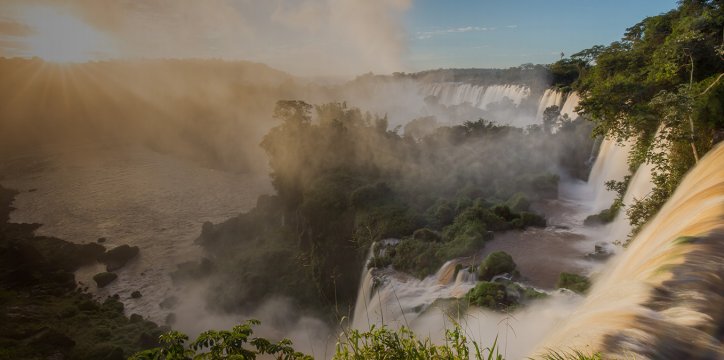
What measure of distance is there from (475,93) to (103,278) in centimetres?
5519

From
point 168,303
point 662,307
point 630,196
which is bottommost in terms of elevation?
point 168,303

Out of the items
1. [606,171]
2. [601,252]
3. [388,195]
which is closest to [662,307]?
[601,252]

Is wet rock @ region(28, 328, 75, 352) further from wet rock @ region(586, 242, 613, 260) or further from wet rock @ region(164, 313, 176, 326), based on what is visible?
wet rock @ region(586, 242, 613, 260)

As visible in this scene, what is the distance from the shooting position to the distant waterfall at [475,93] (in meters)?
48.9

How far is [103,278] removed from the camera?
29672 mm

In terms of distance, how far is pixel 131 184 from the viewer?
52625 mm

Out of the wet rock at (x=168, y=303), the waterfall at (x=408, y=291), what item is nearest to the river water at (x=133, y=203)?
the wet rock at (x=168, y=303)

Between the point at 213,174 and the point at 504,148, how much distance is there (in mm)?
46328

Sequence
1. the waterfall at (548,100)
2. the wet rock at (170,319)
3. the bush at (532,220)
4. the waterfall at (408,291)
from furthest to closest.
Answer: the waterfall at (548,100) < the wet rock at (170,319) < the bush at (532,220) < the waterfall at (408,291)

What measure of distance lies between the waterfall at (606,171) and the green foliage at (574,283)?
984 centimetres

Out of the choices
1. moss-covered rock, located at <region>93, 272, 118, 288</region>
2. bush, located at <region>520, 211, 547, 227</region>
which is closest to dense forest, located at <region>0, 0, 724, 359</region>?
bush, located at <region>520, 211, 547, 227</region>

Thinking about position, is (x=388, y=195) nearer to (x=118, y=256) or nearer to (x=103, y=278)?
(x=103, y=278)

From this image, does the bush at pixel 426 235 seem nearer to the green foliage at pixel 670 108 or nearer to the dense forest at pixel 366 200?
the dense forest at pixel 366 200

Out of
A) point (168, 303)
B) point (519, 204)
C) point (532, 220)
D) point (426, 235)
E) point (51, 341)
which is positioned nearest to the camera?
point (532, 220)
